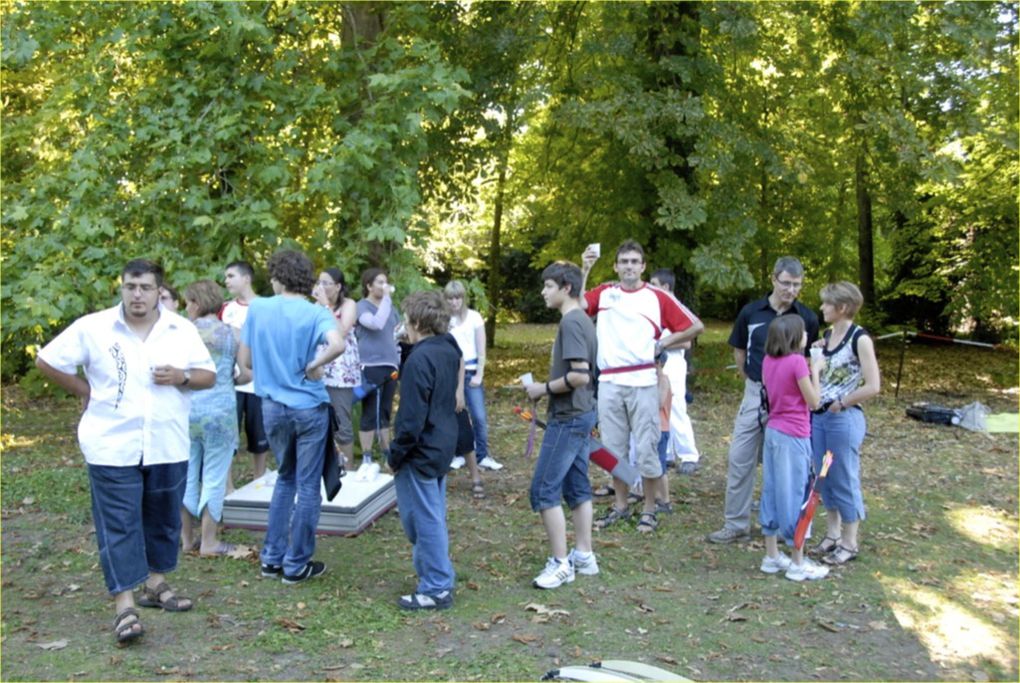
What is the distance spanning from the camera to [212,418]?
18.6 feet

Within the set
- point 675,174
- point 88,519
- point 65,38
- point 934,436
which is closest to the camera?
point 88,519

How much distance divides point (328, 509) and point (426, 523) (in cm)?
172

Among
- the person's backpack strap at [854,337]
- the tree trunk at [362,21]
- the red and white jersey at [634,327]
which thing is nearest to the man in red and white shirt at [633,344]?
the red and white jersey at [634,327]

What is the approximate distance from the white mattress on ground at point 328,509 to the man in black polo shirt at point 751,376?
7.93 feet

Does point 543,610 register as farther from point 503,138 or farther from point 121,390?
point 503,138

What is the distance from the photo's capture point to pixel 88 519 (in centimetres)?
702

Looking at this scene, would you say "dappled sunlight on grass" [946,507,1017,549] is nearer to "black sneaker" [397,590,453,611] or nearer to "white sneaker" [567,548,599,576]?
"white sneaker" [567,548,599,576]

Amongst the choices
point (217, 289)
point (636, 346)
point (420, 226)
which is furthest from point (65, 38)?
point (636, 346)

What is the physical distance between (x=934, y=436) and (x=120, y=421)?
9.67 m

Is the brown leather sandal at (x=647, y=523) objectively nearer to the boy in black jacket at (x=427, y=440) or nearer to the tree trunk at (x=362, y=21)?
the boy in black jacket at (x=427, y=440)

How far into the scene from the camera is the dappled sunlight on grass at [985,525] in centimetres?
684

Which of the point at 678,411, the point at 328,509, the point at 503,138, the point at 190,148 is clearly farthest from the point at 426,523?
the point at 503,138

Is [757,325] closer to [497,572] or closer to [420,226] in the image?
[497,572]

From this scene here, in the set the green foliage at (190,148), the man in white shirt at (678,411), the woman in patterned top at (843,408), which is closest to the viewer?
the woman in patterned top at (843,408)
